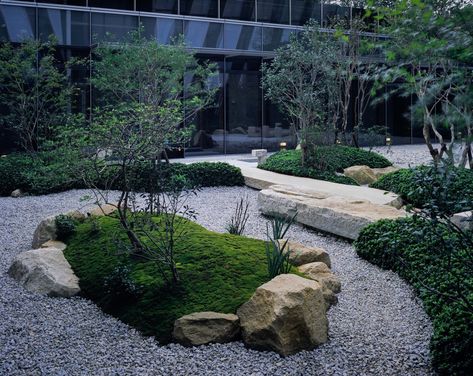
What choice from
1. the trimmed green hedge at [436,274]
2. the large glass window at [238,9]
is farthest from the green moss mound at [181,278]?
the large glass window at [238,9]

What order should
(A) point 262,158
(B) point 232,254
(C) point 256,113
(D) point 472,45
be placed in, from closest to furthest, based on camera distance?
(D) point 472,45 → (B) point 232,254 → (A) point 262,158 → (C) point 256,113

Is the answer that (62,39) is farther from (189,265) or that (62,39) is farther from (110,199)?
(189,265)

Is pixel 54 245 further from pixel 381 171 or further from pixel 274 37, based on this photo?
pixel 274 37

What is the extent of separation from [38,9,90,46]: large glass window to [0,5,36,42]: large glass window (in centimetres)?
25

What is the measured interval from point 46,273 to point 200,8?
16.3 metres

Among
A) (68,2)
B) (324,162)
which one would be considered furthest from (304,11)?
(324,162)

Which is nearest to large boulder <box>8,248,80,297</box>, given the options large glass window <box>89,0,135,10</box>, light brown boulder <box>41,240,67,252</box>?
light brown boulder <box>41,240,67,252</box>

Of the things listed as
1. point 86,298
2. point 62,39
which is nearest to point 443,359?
point 86,298

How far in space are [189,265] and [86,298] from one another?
3.67 ft

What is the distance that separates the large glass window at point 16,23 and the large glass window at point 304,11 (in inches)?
372

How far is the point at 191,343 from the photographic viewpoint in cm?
526

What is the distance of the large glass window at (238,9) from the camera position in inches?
869

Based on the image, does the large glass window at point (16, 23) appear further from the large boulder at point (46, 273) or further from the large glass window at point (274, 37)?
the large boulder at point (46, 273)

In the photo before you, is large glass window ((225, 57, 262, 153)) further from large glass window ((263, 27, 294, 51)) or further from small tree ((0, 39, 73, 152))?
small tree ((0, 39, 73, 152))
